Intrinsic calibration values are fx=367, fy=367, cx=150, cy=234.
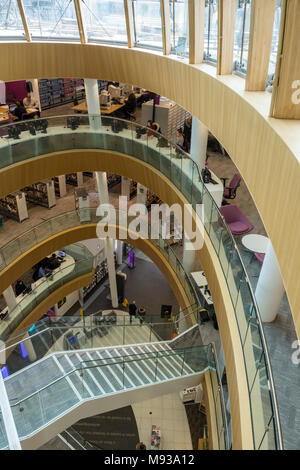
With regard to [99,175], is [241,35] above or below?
→ above

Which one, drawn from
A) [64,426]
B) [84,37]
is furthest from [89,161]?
[64,426]

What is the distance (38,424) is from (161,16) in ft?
31.1

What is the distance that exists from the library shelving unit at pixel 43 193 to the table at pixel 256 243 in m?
10.9

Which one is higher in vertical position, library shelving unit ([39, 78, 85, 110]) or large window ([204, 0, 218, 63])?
large window ([204, 0, 218, 63])

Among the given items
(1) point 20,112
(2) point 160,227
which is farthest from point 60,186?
(2) point 160,227

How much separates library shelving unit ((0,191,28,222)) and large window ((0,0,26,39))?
20.3 feet

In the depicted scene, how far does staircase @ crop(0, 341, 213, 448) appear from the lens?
7.34 m

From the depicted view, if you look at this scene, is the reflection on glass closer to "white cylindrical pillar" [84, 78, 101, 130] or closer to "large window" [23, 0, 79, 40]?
"large window" [23, 0, 79, 40]

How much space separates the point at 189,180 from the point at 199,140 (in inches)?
72.0

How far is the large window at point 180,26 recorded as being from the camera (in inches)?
323

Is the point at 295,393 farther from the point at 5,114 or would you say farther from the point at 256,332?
the point at 5,114

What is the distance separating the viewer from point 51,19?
11375 millimetres

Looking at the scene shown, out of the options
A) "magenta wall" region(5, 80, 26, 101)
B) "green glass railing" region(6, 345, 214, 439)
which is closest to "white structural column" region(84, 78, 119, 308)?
"green glass railing" region(6, 345, 214, 439)

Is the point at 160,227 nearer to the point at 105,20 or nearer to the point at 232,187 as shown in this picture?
the point at 232,187
